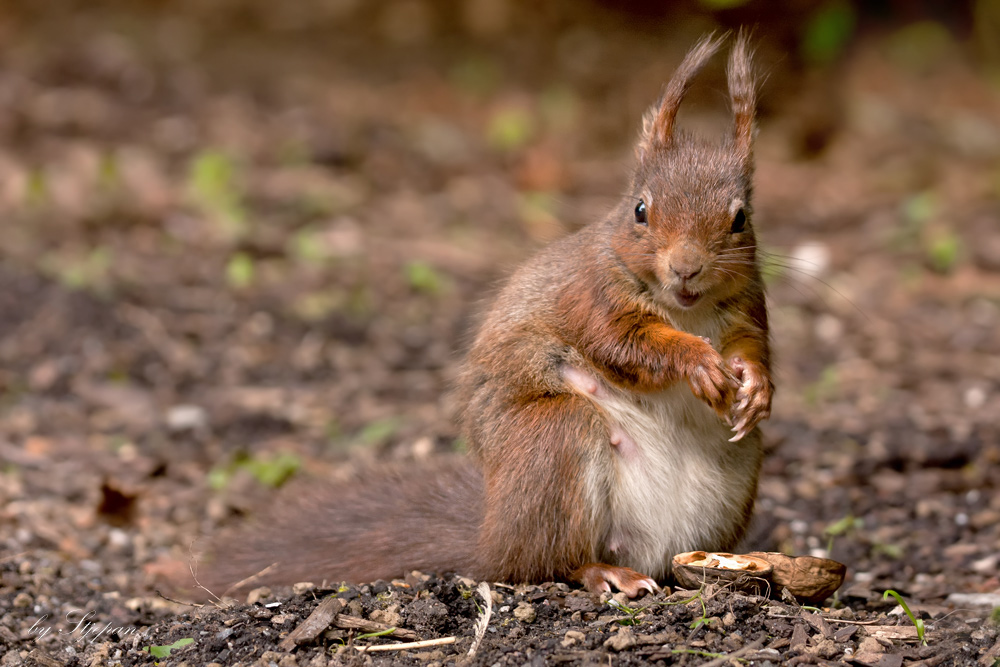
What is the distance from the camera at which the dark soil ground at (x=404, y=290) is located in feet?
11.6

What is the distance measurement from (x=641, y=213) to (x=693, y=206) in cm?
20

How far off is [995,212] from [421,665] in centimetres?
744

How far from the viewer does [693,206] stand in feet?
11.5

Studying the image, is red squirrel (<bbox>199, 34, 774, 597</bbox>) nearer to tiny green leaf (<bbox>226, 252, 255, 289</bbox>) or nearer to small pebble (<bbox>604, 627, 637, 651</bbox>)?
small pebble (<bbox>604, 627, 637, 651</bbox>)

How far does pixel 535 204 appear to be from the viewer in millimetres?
9562

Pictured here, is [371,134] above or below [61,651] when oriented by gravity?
above

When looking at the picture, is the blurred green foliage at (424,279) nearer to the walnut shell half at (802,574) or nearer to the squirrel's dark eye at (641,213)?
the squirrel's dark eye at (641,213)

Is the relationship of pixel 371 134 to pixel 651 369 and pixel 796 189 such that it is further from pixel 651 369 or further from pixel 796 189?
pixel 651 369

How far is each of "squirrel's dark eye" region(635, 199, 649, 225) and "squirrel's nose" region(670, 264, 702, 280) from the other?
260mm

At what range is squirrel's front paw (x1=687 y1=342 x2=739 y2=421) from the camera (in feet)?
11.0

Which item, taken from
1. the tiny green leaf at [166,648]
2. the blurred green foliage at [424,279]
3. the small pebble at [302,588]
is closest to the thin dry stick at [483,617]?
the small pebble at [302,588]

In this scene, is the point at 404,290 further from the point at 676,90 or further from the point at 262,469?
the point at 676,90

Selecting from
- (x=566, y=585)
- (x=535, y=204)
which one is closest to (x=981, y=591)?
(x=566, y=585)

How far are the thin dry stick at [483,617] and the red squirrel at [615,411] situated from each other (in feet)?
0.22
